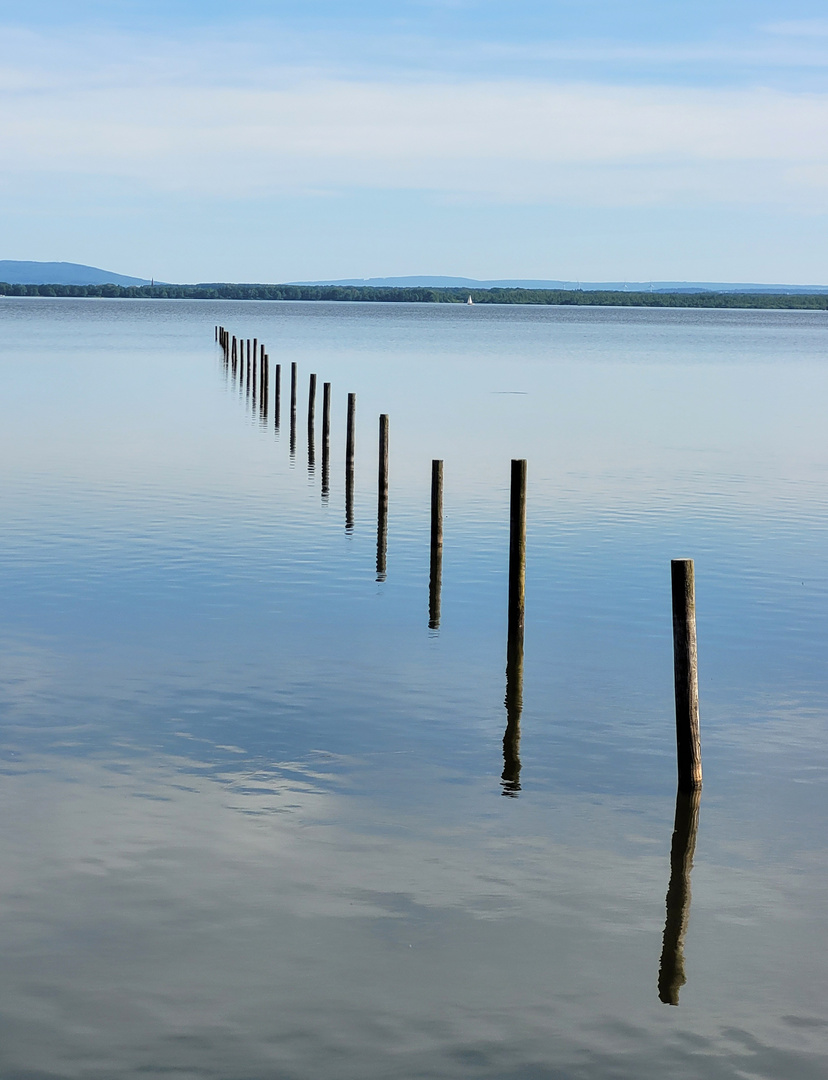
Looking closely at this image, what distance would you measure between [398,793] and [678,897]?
2.71 metres

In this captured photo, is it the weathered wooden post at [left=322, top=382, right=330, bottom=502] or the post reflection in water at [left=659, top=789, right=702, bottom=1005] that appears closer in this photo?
the post reflection in water at [left=659, top=789, right=702, bottom=1005]

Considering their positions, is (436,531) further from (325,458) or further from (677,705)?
(325,458)

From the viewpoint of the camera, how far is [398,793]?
11680mm

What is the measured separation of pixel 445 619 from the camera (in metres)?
17.9

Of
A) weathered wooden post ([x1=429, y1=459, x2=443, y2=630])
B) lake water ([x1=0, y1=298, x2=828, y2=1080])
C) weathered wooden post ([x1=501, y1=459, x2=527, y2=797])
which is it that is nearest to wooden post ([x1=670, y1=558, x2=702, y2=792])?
lake water ([x1=0, y1=298, x2=828, y2=1080])

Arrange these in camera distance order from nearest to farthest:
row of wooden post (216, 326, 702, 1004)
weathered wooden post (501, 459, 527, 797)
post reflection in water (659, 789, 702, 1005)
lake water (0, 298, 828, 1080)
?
1. lake water (0, 298, 828, 1080)
2. post reflection in water (659, 789, 702, 1005)
3. row of wooden post (216, 326, 702, 1004)
4. weathered wooden post (501, 459, 527, 797)

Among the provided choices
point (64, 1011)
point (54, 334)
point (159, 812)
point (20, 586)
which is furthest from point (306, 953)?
point (54, 334)

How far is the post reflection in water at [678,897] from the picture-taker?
8703mm

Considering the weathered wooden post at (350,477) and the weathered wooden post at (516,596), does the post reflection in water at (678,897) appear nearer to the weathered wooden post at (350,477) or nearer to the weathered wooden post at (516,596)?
the weathered wooden post at (516,596)

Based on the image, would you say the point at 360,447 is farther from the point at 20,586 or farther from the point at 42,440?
the point at 20,586

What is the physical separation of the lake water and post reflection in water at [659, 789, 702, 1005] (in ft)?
0.11

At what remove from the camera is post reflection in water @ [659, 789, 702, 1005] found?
343 inches

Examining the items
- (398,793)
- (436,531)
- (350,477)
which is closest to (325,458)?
(350,477)

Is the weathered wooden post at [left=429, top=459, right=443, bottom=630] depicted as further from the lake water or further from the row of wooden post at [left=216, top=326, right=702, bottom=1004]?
the lake water
